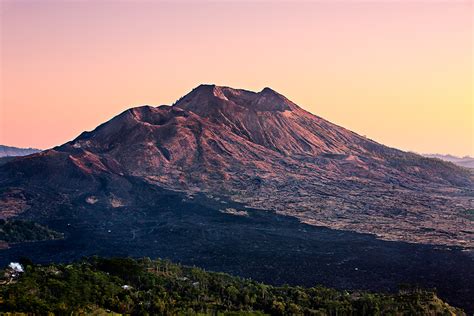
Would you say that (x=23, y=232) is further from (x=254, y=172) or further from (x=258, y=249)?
(x=254, y=172)

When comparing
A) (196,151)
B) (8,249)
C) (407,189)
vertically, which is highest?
(196,151)

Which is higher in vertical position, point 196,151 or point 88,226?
point 196,151

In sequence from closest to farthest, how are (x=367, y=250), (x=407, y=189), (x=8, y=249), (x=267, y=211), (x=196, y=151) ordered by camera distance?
(x=367, y=250)
(x=8, y=249)
(x=267, y=211)
(x=407, y=189)
(x=196, y=151)

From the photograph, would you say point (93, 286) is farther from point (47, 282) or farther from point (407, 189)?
point (407, 189)

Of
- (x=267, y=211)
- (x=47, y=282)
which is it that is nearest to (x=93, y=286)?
(x=47, y=282)

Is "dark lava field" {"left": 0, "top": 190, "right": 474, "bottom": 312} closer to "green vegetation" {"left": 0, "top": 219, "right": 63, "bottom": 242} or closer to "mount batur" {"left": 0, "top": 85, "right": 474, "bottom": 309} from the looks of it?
"mount batur" {"left": 0, "top": 85, "right": 474, "bottom": 309}

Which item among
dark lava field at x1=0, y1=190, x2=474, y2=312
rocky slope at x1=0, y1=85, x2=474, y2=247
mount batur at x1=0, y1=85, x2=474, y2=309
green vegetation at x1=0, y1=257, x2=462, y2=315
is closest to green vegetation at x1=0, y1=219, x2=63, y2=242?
mount batur at x1=0, y1=85, x2=474, y2=309

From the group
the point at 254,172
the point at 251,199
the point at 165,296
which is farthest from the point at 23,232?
the point at 254,172
